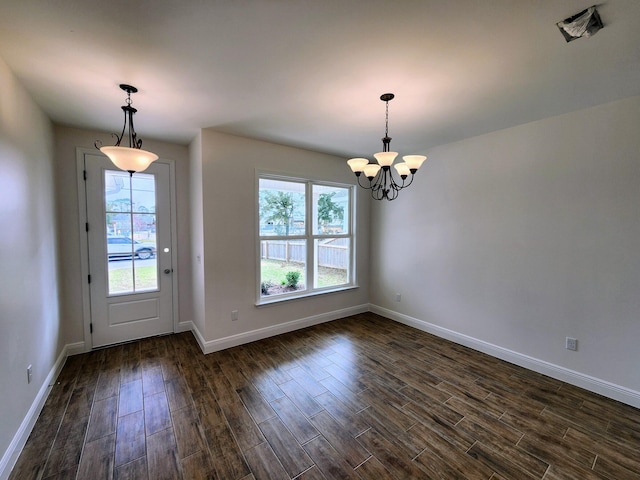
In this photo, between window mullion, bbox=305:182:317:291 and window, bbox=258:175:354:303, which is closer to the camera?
window, bbox=258:175:354:303

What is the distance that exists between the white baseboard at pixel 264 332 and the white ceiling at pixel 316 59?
253 centimetres

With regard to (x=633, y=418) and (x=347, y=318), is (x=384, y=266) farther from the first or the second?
(x=633, y=418)

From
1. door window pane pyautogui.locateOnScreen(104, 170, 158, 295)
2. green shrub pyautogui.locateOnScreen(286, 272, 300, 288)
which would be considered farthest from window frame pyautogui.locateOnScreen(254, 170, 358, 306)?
door window pane pyautogui.locateOnScreen(104, 170, 158, 295)

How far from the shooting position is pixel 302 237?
3938mm

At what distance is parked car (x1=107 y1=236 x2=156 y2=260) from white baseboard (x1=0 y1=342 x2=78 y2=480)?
117 centimetres

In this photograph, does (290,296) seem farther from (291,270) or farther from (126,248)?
(126,248)

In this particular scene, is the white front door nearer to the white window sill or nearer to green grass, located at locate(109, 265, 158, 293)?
green grass, located at locate(109, 265, 158, 293)

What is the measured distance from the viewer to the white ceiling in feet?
Result: 4.41

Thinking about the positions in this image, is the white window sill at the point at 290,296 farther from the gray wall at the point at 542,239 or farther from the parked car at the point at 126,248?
the parked car at the point at 126,248

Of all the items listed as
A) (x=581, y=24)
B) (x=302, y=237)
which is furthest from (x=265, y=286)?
(x=581, y=24)

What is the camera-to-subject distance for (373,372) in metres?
2.75

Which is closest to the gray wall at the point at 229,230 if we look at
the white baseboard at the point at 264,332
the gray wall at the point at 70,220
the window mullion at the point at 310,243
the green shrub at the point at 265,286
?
the white baseboard at the point at 264,332

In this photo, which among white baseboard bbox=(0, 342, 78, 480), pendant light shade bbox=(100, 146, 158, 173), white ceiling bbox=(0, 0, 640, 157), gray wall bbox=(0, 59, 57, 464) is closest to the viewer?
white ceiling bbox=(0, 0, 640, 157)

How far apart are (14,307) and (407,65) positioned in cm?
314
